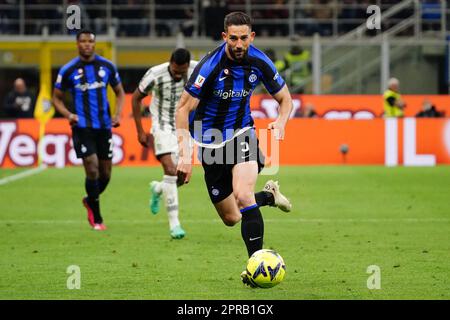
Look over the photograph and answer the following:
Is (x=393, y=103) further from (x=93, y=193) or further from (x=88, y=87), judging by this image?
(x=93, y=193)

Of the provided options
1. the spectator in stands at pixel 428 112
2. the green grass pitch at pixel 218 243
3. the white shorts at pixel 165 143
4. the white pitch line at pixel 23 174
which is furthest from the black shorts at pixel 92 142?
the spectator in stands at pixel 428 112

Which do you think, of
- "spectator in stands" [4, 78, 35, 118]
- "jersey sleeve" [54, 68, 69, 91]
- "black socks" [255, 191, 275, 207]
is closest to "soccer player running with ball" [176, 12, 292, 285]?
"black socks" [255, 191, 275, 207]

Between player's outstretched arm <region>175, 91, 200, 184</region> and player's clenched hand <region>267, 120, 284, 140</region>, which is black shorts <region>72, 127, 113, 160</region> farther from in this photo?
player's clenched hand <region>267, 120, 284, 140</region>

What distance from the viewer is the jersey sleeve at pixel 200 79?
8859mm

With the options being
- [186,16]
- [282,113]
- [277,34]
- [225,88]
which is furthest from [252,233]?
[186,16]

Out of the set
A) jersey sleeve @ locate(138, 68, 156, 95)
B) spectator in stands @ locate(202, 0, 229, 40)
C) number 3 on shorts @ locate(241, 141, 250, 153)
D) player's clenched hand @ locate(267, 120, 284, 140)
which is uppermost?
spectator in stands @ locate(202, 0, 229, 40)

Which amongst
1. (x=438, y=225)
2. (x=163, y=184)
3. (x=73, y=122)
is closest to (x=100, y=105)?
(x=73, y=122)

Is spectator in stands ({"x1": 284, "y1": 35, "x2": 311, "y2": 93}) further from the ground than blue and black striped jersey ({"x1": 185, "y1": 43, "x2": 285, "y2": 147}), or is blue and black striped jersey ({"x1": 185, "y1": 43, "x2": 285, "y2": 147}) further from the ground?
spectator in stands ({"x1": 284, "y1": 35, "x2": 311, "y2": 93})

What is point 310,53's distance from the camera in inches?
1156

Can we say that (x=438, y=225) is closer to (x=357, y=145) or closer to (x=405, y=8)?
(x=357, y=145)

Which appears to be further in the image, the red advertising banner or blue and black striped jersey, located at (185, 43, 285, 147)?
the red advertising banner

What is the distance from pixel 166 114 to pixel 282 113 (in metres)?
3.76

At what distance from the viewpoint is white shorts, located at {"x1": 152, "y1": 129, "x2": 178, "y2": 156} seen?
12.6 meters

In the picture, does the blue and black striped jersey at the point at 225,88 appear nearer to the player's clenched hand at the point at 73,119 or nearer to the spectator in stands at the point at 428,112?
the player's clenched hand at the point at 73,119
